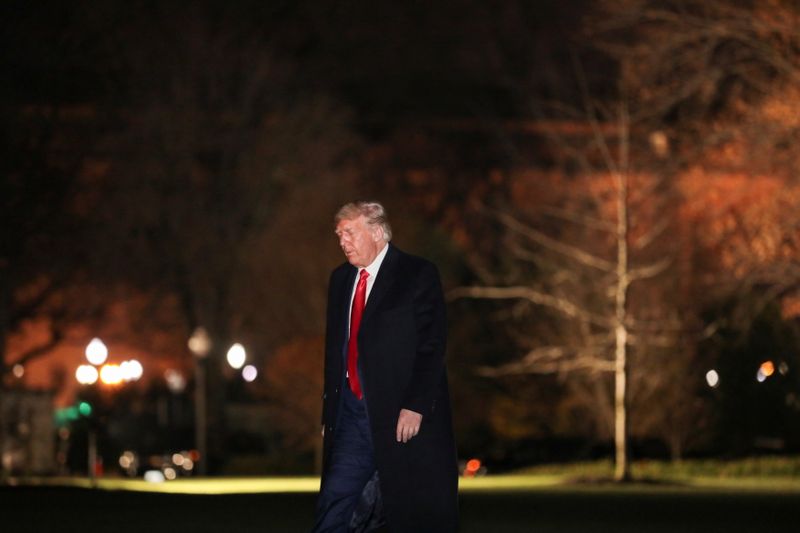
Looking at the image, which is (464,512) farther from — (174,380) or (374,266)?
(174,380)

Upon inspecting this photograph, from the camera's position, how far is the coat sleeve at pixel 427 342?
9.31 metres

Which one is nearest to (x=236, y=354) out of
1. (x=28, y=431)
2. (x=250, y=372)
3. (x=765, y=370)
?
(x=28, y=431)

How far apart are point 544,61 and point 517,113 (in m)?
31.2

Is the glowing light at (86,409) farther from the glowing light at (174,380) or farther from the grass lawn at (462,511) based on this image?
the glowing light at (174,380)

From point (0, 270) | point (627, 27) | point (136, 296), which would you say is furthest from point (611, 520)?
point (136, 296)

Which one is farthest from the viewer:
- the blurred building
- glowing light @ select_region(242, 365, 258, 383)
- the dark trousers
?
glowing light @ select_region(242, 365, 258, 383)

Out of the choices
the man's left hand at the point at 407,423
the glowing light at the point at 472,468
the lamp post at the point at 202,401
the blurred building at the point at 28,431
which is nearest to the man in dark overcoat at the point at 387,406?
the man's left hand at the point at 407,423

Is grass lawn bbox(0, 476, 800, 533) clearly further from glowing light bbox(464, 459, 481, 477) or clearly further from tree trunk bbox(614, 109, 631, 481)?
glowing light bbox(464, 459, 481, 477)

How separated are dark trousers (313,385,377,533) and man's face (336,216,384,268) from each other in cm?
74

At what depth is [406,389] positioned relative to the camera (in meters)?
9.36

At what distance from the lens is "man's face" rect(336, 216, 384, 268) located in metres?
9.61

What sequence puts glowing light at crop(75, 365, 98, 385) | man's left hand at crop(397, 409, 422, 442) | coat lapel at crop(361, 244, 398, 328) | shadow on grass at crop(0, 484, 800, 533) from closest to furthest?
man's left hand at crop(397, 409, 422, 442) → coat lapel at crop(361, 244, 398, 328) → shadow on grass at crop(0, 484, 800, 533) → glowing light at crop(75, 365, 98, 385)

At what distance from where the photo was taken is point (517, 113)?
86.4m

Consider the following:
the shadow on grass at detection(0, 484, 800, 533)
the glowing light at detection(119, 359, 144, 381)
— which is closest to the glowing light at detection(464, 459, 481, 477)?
the glowing light at detection(119, 359, 144, 381)
